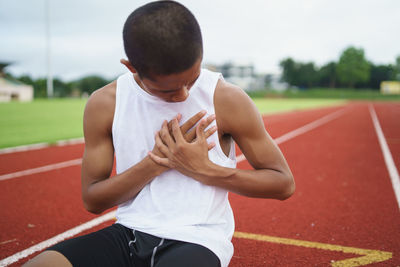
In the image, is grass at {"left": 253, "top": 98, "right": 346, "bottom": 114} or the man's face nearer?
the man's face

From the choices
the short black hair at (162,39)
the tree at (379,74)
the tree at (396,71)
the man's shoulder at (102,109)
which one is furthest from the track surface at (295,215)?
the tree at (379,74)

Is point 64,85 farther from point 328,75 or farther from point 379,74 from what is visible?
point 379,74

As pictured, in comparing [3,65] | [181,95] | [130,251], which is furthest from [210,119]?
[3,65]

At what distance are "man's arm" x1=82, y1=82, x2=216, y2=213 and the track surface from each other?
59.1 inches

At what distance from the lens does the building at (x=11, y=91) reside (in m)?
49.9

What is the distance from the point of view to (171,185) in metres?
1.59

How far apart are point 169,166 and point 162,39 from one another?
0.53 meters

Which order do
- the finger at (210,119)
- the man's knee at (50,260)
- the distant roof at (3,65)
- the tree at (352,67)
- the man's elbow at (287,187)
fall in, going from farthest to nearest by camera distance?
the tree at (352,67), the distant roof at (3,65), the man's elbow at (287,187), the finger at (210,119), the man's knee at (50,260)

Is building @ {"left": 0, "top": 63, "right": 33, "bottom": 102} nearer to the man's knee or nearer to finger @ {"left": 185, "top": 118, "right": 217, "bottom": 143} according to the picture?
the man's knee

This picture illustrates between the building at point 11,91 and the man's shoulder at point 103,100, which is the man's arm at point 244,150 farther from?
the building at point 11,91

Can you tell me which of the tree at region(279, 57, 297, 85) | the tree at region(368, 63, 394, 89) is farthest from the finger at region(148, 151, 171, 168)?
the tree at region(279, 57, 297, 85)

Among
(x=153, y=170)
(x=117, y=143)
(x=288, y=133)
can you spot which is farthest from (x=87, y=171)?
(x=288, y=133)

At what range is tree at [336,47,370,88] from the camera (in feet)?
292

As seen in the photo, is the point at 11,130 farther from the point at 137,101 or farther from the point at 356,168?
the point at 137,101
